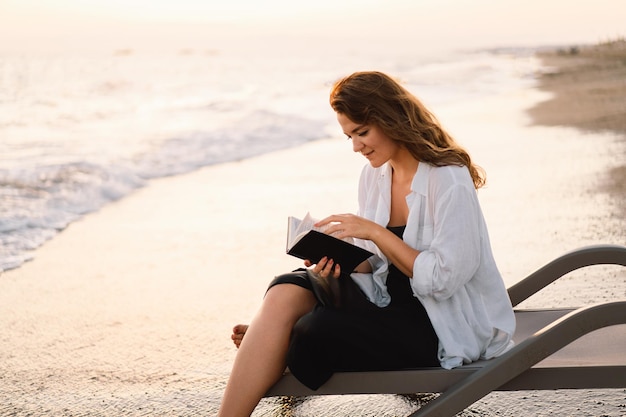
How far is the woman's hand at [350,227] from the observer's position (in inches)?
117

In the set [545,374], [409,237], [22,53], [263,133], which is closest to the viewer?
[545,374]

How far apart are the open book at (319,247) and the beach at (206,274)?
99 centimetres

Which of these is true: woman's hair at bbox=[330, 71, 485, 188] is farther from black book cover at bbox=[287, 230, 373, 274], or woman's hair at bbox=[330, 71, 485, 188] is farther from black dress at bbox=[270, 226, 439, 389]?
black dress at bbox=[270, 226, 439, 389]

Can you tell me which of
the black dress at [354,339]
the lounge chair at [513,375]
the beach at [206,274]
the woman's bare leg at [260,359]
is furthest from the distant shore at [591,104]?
the woman's bare leg at [260,359]

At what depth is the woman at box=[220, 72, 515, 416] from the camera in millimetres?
2904

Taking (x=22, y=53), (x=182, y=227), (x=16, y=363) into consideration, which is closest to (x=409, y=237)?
(x=16, y=363)

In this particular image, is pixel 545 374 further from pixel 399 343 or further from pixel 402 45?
pixel 402 45

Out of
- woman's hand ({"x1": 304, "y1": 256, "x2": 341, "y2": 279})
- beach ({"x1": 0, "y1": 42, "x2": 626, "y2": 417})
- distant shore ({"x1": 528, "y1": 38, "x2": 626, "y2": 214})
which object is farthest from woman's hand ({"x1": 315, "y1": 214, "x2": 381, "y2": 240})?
distant shore ({"x1": 528, "y1": 38, "x2": 626, "y2": 214})

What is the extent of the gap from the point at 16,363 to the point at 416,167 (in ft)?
8.66

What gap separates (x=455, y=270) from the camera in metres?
2.88

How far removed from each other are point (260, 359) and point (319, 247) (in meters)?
0.45

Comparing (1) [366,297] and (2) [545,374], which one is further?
(1) [366,297]

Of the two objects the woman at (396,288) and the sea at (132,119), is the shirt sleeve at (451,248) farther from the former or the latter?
the sea at (132,119)

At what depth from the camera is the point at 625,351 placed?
3164 millimetres
